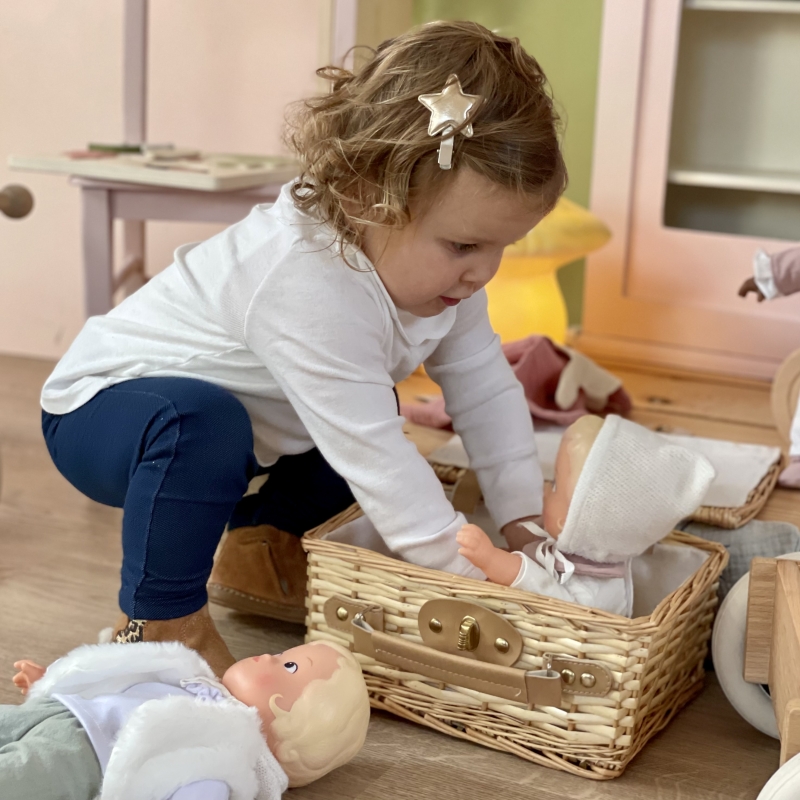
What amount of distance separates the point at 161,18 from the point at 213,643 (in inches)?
55.8

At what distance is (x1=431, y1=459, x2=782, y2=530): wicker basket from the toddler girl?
9cm

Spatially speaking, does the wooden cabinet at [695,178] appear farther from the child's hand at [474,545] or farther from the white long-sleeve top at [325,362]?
the child's hand at [474,545]

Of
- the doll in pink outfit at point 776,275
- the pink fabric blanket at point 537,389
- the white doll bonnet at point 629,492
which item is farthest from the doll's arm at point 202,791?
the doll in pink outfit at point 776,275

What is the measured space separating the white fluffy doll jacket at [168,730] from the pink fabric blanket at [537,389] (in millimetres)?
670

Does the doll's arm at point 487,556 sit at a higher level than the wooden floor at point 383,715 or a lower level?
higher

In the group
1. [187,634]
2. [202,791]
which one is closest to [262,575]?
[187,634]

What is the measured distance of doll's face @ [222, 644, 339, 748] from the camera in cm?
82

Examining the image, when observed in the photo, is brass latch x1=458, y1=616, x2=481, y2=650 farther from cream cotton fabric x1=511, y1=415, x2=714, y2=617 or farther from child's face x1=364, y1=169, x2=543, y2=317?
child's face x1=364, y1=169, x2=543, y2=317

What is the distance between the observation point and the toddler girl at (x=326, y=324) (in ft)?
2.94

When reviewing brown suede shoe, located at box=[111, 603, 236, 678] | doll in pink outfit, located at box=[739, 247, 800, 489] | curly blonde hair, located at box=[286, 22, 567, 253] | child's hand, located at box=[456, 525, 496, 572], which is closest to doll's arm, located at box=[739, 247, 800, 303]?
doll in pink outfit, located at box=[739, 247, 800, 489]

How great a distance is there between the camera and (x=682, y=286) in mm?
1864

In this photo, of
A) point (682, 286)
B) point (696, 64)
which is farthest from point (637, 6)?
point (682, 286)

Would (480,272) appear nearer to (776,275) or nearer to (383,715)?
(383,715)

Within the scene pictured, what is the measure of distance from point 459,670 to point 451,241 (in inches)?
14.6
